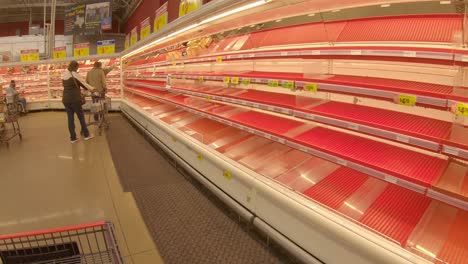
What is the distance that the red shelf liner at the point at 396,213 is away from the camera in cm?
161

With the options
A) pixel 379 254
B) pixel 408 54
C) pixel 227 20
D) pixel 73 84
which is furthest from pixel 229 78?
pixel 73 84

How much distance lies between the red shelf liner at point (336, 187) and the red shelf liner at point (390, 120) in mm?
527

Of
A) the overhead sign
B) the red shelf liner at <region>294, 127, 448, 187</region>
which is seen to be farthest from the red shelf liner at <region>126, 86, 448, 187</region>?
the overhead sign

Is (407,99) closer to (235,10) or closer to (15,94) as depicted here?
(235,10)

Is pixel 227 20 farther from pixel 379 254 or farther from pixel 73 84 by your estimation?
pixel 73 84

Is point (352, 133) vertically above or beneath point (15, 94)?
beneath

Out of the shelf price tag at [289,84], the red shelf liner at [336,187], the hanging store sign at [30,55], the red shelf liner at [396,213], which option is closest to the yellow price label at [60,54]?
the hanging store sign at [30,55]

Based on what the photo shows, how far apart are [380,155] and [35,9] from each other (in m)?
19.4

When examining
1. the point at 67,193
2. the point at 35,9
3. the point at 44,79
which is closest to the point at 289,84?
the point at 67,193

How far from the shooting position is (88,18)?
12.7 metres

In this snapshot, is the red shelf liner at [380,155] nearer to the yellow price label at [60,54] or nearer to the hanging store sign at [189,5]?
the hanging store sign at [189,5]

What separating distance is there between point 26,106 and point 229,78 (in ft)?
34.3

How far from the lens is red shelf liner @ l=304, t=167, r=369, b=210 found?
198 centimetres

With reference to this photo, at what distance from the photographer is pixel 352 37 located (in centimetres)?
226
